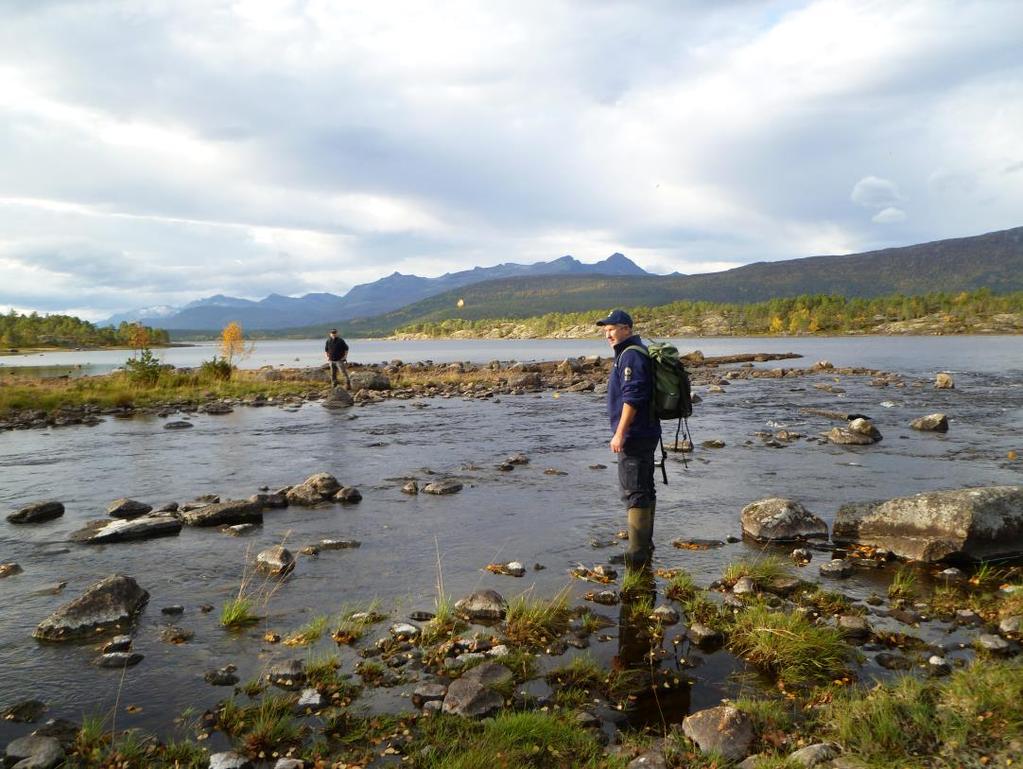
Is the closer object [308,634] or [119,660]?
[119,660]

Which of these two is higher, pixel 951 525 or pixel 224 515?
pixel 224 515

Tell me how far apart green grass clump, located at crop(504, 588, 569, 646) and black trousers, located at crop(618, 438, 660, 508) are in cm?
209

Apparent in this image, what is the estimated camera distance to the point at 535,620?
7.72m

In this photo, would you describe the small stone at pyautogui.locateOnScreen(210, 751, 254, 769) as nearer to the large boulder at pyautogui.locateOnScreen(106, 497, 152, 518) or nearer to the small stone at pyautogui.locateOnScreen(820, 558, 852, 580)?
the small stone at pyautogui.locateOnScreen(820, 558, 852, 580)

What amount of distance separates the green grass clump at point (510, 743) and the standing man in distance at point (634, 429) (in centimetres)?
434

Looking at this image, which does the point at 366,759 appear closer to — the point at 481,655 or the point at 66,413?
the point at 481,655

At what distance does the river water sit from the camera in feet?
23.4

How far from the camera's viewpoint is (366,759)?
5.15 m

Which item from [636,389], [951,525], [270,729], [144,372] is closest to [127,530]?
[270,729]

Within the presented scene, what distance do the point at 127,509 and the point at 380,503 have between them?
5.48 metres

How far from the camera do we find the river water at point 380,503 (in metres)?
7.12

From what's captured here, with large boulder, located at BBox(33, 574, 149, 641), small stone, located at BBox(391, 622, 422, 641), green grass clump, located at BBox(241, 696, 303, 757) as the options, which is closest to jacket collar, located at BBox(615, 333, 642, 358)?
small stone, located at BBox(391, 622, 422, 641)

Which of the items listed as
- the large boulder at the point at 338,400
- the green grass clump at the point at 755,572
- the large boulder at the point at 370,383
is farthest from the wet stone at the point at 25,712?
the large boulder at the point at 370,383

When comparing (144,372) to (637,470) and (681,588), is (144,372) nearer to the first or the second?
(637,470)
